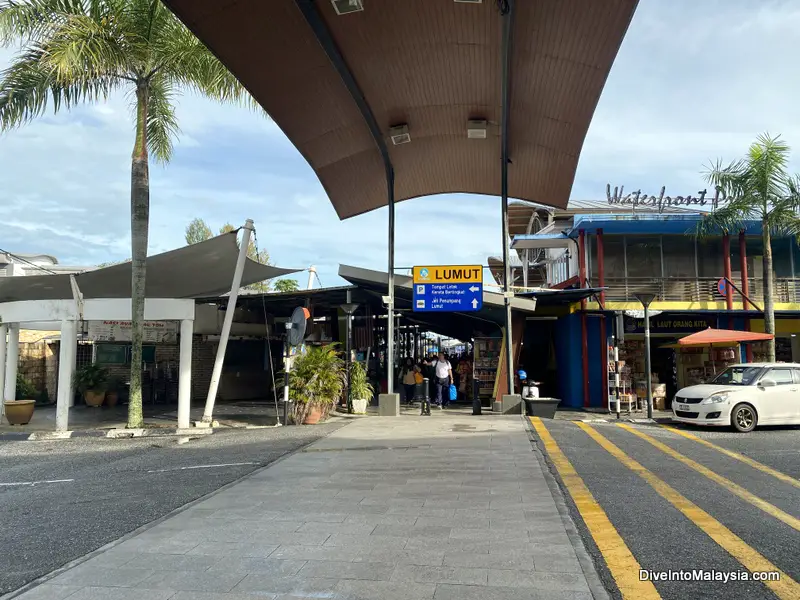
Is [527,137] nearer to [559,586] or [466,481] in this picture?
[466,481]

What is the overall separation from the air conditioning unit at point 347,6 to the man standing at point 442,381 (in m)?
11.1

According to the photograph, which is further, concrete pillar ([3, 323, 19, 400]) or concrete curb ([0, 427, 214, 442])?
concrete pillar ([3, 323, 19, 400])

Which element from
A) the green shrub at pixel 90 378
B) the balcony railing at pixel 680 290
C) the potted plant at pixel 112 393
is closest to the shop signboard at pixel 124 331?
the green shrub at pixel 90 378

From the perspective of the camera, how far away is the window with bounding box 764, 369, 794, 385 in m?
12.6

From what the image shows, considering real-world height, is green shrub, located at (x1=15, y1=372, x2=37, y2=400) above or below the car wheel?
above

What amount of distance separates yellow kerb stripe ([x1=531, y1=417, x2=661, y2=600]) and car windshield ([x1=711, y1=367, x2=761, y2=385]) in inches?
282

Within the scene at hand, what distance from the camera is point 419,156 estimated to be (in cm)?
1440

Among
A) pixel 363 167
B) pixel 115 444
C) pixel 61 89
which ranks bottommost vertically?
pixel 115 444

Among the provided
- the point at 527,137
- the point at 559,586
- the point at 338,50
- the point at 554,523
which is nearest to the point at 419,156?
the point at 527,137

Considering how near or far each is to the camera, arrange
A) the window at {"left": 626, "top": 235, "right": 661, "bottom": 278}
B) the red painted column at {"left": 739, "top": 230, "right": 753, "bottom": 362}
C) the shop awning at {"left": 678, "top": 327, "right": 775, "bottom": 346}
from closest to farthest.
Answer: the shop awning at {"left": 678, "top": 327, "right": 775, "bottom": 346}
the red painted column at {"left": 739, "top": 230, "right": 753, "bottom": 362}
the window at {"left": 626, "top": 235, "right": 661, "bottom": 278}

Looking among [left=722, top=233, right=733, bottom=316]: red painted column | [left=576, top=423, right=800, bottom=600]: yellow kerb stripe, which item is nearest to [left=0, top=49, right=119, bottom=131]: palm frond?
[left=576, top=423, right=800, bottom=600]: yellow kerb stripe

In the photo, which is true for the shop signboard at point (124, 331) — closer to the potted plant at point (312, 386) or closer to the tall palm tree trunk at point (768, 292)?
the potted plant at point (312, 386)

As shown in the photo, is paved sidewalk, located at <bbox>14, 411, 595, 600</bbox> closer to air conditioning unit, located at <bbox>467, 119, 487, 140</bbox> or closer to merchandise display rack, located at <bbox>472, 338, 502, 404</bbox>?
air conditioning unit, located at <bbox>467, 119, 487, 140</bbox>

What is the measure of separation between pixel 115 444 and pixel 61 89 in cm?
706
